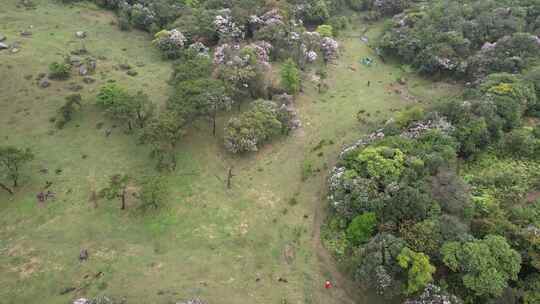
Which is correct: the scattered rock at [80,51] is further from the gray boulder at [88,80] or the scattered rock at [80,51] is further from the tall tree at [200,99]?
the tall tree at [200,99]

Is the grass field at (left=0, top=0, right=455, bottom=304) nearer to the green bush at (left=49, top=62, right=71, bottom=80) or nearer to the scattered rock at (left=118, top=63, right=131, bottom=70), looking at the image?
the green bush at (left=49, top=62, right=71, bottom=80)

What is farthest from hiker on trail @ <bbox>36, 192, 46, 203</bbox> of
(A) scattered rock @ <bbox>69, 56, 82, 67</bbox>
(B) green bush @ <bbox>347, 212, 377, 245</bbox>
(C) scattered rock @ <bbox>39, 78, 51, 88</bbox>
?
(B) green bush @ <bbox>347, 212, 377, 245</bbox>

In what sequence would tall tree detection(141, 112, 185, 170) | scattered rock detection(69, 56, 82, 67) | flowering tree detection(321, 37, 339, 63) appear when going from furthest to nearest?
flowering tree detection(321, 37, 339, 63), scattered rock detection(69, 56, 82, 67), tall tree detection(141, 112, 185, 170)

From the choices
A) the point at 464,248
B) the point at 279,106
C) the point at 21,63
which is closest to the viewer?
the point at 464,248

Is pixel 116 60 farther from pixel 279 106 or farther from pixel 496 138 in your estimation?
pixel 496 138

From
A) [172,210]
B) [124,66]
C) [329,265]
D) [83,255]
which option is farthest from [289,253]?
[124,66]

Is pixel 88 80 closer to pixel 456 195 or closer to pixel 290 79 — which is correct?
pixel 290 79

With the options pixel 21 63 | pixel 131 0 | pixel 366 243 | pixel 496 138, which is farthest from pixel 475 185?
pixel 131 0
